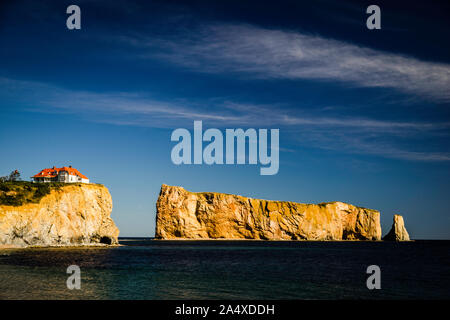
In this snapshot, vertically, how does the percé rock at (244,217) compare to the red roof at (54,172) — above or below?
below

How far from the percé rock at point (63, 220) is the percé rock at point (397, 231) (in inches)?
→ 5518

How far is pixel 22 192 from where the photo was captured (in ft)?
248

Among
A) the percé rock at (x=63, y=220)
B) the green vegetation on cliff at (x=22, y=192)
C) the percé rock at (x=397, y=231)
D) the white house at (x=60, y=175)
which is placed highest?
the white house at (x=60, y=175)

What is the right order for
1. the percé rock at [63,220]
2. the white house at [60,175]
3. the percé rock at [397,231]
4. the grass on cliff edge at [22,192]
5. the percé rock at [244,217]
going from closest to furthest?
the percé rock at [63,220] → the grass on cliff edge at [22,192] → the white house at [60,175] → the percé rock at [244,217] → the percé rock at [397,231]

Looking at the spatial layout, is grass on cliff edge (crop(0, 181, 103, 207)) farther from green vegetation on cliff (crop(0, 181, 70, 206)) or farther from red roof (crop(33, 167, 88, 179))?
red roof (crop(33, 167, 88, 179))

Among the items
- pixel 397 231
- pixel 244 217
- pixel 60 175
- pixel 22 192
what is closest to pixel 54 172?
pixel 60 175

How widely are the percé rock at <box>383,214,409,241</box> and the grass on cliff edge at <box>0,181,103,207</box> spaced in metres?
156

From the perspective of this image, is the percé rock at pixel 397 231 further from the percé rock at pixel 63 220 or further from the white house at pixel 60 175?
the white house at pixel 60 175

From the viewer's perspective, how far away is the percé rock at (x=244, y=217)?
486ft

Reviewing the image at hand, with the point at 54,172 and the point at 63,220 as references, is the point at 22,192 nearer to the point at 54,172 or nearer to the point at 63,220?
the point at 63,220

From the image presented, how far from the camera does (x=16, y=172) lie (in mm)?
98375

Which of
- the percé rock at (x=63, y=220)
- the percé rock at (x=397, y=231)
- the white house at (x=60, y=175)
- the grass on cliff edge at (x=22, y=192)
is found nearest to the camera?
the percé rock at (x=63, y=220)

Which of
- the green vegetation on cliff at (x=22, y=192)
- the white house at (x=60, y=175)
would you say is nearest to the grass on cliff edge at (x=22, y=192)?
the green vegetation on cliff at (x=22, y=192)
